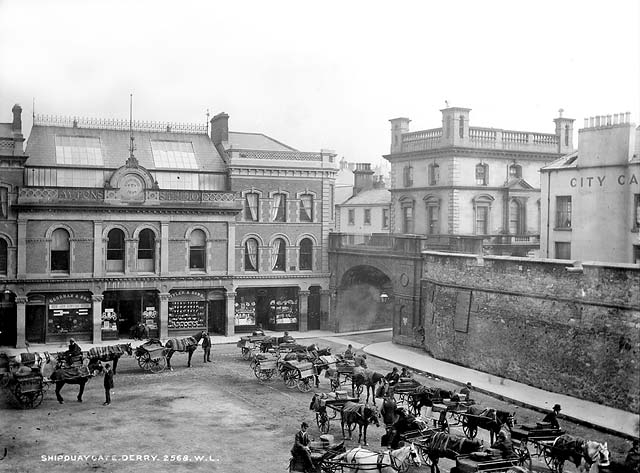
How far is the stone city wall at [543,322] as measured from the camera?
2203 cm

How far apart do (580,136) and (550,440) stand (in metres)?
17.0

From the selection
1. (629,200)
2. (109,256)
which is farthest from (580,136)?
(109,256)

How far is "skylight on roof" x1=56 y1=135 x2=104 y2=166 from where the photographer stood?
120ft

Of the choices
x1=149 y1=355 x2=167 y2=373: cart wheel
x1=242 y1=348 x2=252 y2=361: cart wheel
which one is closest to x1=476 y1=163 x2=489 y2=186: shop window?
x1=242 y1=348 x2=252 y2=361: cart wheel

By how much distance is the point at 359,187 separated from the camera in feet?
193

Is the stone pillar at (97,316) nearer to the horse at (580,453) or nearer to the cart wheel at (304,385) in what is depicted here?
the cart wheel at (304,385)

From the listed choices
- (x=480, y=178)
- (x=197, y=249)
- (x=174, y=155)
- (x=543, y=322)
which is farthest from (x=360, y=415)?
(x=480, y=178)

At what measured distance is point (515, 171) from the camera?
41.6m

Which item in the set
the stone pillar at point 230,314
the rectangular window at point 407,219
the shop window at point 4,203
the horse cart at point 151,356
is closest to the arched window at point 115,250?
the shop window at point 4,203

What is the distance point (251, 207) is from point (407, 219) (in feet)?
35.6

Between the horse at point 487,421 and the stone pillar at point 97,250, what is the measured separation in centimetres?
2198

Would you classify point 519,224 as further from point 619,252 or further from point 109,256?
point 109,256

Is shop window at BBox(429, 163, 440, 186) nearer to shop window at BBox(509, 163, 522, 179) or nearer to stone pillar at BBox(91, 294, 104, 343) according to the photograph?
shop window at BBox(509, 163, 522, 179)

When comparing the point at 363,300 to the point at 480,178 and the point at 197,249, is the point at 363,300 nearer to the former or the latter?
the point at 480,178
